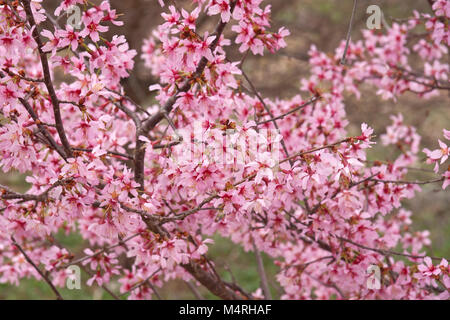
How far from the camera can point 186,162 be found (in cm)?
188

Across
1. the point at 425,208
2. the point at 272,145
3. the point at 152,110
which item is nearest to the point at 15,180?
the point at 152,110

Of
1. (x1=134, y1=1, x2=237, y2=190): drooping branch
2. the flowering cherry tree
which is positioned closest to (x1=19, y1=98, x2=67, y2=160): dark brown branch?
the flowering cherry tree

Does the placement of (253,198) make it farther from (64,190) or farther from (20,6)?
(20,6)

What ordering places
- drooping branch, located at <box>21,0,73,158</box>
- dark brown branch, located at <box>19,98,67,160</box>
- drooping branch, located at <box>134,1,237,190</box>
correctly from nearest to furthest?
drooping branch, located at <box>21,0,73,158</box> < dark brown branch, located at <box>19,98,67,160</box> < drooping branch, located at <box>134,1,237,190</box>

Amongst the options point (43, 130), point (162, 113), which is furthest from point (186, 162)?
point (43, 130)

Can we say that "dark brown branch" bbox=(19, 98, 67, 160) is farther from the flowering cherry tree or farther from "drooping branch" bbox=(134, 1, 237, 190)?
"drooping branch" bbox=(134, 1, 237, 190)

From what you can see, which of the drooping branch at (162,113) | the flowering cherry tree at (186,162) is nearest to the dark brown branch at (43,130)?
the flowering cherry tree at (186,162)

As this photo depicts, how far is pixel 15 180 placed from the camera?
28.4 feet

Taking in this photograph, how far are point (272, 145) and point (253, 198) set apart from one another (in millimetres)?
240

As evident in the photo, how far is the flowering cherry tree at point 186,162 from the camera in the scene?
6.28 feet

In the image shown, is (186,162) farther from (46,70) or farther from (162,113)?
(46,70)

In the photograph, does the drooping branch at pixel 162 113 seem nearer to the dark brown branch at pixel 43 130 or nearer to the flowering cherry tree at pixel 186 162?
the flowering cherry tree at pixel 186 162

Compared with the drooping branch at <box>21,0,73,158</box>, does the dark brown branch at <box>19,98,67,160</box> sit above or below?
below

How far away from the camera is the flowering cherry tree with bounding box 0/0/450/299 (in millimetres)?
1914
